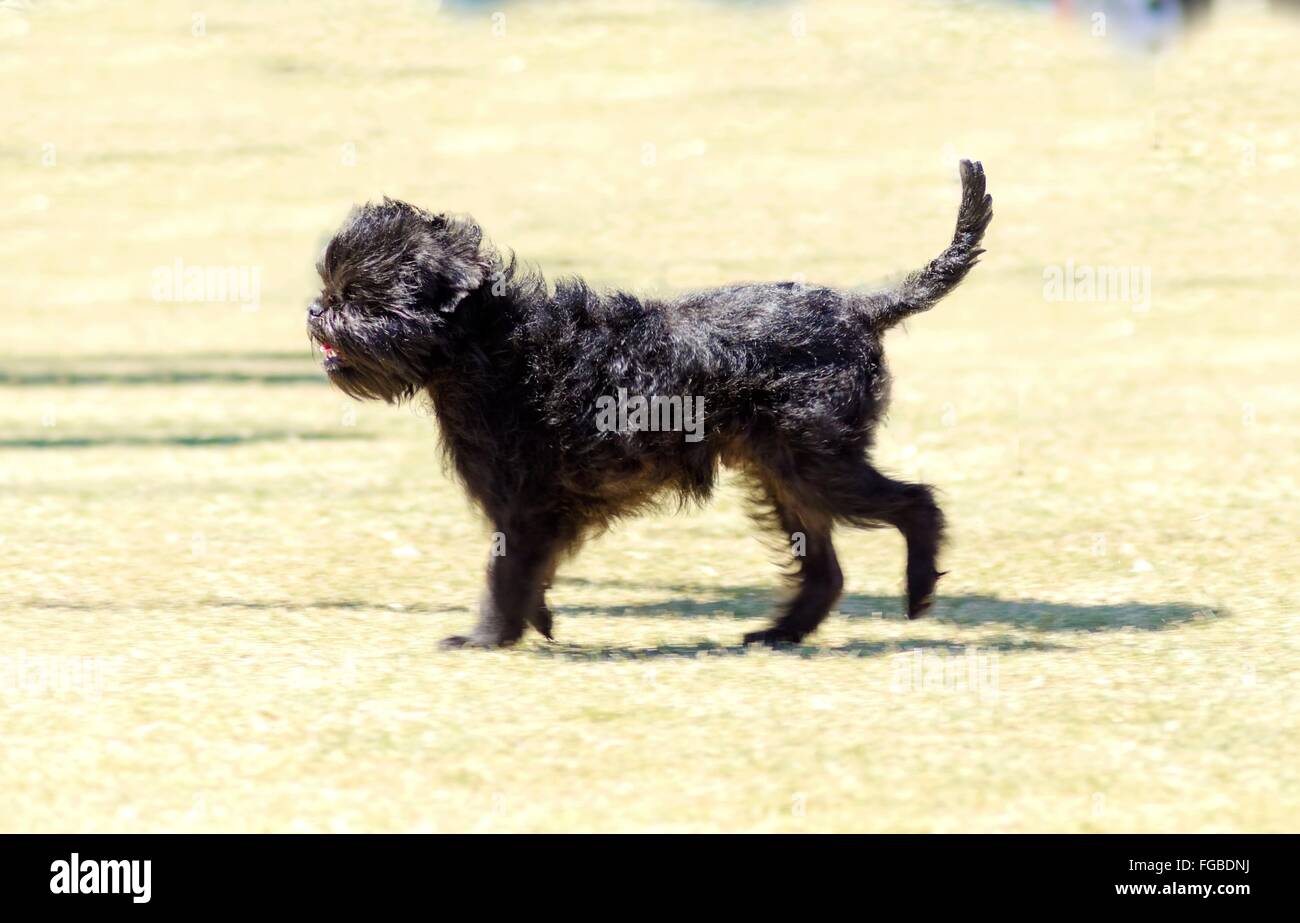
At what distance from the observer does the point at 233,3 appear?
34438 mm

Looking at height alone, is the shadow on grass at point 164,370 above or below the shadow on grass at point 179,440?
above

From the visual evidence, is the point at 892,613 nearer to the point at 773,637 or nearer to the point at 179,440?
the point at 773,637

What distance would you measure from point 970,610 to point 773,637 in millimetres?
1160

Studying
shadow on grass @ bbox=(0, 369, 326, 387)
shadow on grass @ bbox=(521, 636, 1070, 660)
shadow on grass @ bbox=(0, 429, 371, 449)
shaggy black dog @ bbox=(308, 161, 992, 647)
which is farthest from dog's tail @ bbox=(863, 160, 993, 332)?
shadow on grass @ bbox=(0, 369, 326, 387)

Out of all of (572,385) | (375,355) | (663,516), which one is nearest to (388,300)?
(375,355)

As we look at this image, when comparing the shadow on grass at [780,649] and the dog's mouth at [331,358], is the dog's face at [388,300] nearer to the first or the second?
the dog's mouth at [331,358]

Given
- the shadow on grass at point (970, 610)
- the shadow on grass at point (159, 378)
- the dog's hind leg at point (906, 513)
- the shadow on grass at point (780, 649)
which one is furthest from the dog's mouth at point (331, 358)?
the shadow on grass at point (159, 378)

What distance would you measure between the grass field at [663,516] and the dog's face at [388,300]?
0.79 meters

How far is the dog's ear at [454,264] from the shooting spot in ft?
22.4

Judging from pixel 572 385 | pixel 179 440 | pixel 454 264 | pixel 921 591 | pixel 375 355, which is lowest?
pixel 921 591

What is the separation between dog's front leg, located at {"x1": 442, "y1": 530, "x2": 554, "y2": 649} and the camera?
692 centimetres

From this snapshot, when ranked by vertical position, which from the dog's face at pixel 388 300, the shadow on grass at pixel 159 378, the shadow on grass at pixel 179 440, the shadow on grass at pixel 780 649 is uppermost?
the dog's face at pixel 388 300

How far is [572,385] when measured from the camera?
22.5 ft

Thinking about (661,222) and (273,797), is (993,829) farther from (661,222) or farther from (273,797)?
(661,222)
